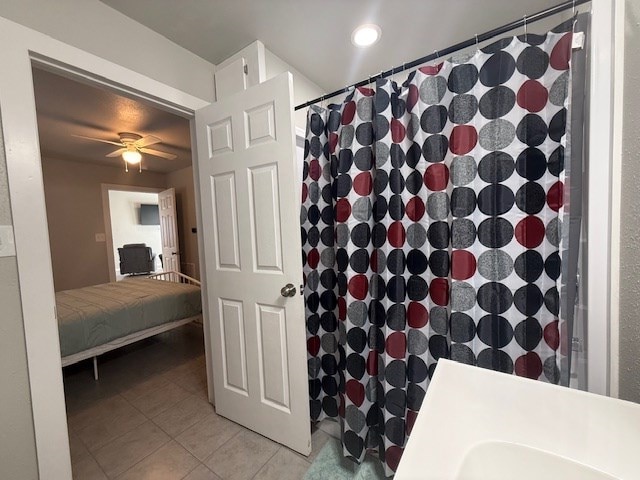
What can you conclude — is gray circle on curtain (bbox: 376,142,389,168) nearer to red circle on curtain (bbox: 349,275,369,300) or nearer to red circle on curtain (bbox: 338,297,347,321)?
red circle on curtain (bbox: 349,275,369,300)

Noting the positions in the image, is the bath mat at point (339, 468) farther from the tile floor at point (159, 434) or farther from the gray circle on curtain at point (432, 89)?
the gray circle on curtain at point (432, 89)

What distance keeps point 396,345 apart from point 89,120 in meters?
3.41

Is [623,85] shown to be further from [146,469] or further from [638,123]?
[146,469]

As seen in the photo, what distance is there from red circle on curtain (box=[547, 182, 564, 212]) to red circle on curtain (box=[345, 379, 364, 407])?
118 cm

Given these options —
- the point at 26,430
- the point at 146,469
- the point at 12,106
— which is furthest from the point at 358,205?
the point at 146,469

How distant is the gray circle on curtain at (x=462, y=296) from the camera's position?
102 cm

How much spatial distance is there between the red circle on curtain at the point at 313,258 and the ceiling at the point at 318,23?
4.12ft

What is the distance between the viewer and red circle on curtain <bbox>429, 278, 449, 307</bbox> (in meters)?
1.11

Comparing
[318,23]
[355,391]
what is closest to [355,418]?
[355,391]

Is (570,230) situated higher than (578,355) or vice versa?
(570,230)

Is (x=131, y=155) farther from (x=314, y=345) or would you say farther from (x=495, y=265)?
(x=495, y=265)

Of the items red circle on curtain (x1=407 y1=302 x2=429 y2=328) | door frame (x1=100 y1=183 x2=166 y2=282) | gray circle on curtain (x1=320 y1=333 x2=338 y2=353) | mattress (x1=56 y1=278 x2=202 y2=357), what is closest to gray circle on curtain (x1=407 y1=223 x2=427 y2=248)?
red circle on curtain (x1=407 y1=302 x2=429 y2=328)

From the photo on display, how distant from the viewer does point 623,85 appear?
667 millimetres

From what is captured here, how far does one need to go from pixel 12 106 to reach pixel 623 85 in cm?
199
